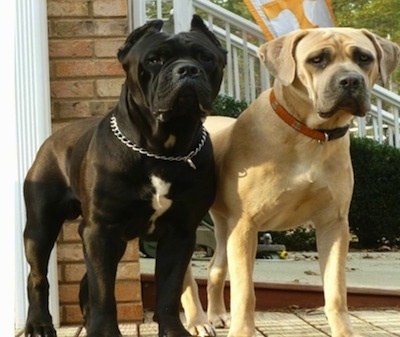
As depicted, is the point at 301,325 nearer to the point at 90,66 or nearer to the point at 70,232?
the point at 70,232

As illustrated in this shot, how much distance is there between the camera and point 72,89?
4801 mm

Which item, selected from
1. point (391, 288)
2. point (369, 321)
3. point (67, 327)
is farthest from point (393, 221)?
point (67, 327)

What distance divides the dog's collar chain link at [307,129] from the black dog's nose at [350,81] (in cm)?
32

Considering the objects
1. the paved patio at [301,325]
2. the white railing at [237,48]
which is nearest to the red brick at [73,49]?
→ the paved patio at [301,325]

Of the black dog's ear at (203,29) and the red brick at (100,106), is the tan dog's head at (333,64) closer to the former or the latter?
the black dog's ear at (203,29)

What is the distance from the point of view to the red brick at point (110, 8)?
15.8ft

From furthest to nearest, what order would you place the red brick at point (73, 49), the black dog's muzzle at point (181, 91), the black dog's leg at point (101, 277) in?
the red brick at point (73, 49) < the black dog's leg at point (101, 277) < the black dog's muzzle at point (181, 91)

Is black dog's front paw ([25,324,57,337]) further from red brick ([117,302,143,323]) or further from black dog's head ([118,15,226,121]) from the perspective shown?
black dog's head ([118,15,226,121])

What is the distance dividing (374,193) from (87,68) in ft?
16.2

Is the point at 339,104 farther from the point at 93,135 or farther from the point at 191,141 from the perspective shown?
the point at 93,135

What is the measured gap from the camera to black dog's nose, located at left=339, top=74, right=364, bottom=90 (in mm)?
3398

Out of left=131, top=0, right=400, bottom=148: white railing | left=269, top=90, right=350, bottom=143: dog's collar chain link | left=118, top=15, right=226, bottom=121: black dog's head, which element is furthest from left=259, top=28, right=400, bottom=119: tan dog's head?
left=131, top=0, right=400, bottom=148: white railing

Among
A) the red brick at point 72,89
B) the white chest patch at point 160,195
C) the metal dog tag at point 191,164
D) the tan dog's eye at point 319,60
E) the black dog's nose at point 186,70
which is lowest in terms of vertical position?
the white chest patch at point 160,195

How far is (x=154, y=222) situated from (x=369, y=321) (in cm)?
163
